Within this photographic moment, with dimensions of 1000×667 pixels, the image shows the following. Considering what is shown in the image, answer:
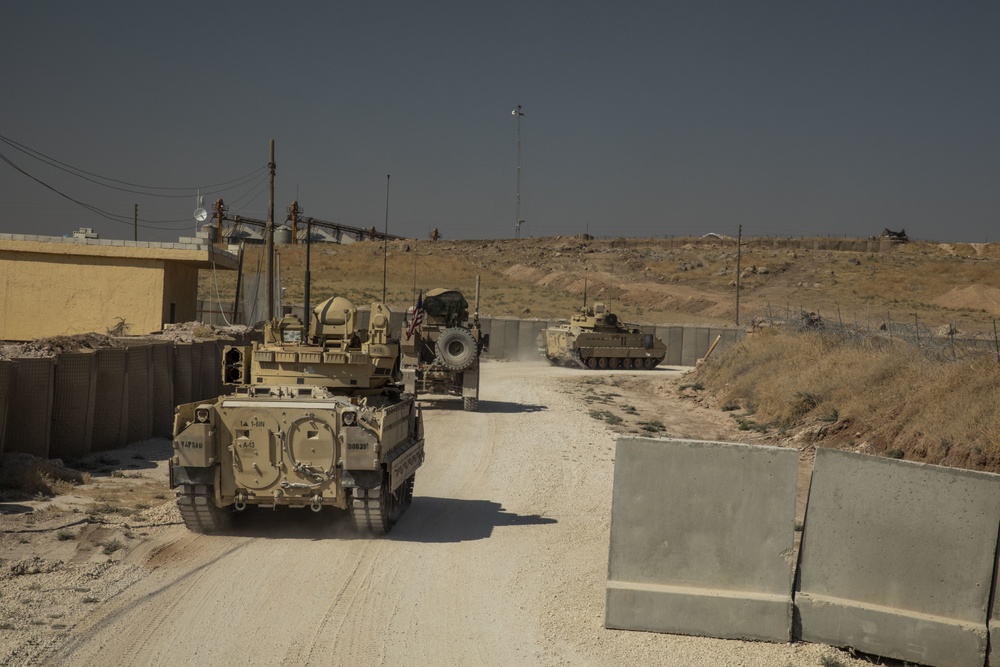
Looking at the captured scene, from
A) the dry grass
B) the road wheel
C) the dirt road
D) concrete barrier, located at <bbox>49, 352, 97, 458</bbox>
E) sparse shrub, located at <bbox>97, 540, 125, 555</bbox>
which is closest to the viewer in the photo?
the dirt road

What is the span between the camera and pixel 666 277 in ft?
286

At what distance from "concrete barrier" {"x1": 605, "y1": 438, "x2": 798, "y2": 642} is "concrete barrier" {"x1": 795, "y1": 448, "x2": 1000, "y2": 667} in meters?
0.26

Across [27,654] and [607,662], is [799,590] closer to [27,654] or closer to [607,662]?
[607,662]

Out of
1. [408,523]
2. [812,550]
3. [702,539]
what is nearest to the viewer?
[812,550]

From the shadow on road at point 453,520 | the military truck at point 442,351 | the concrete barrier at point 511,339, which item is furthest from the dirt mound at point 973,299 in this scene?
the shadow on road at point 453,520

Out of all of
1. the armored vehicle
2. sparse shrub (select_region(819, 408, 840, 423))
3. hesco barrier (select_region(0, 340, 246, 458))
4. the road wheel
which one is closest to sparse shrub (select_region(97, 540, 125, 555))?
the road wheel

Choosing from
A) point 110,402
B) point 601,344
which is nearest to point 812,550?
point 110,402

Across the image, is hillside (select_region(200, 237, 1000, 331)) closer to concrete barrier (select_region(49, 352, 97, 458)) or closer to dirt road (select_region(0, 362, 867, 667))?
concrete barrier (select_region(49, 352, 97, 458))

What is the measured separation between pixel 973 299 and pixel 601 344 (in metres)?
40.7

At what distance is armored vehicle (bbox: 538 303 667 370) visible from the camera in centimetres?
4091

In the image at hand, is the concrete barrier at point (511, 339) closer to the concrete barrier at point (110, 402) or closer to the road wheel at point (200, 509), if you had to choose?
the concrete barrier at point (110, 402)

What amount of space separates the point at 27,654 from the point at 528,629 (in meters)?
3.71

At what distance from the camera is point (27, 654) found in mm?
6883

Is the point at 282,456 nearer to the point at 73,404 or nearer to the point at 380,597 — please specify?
the point at 380,597
